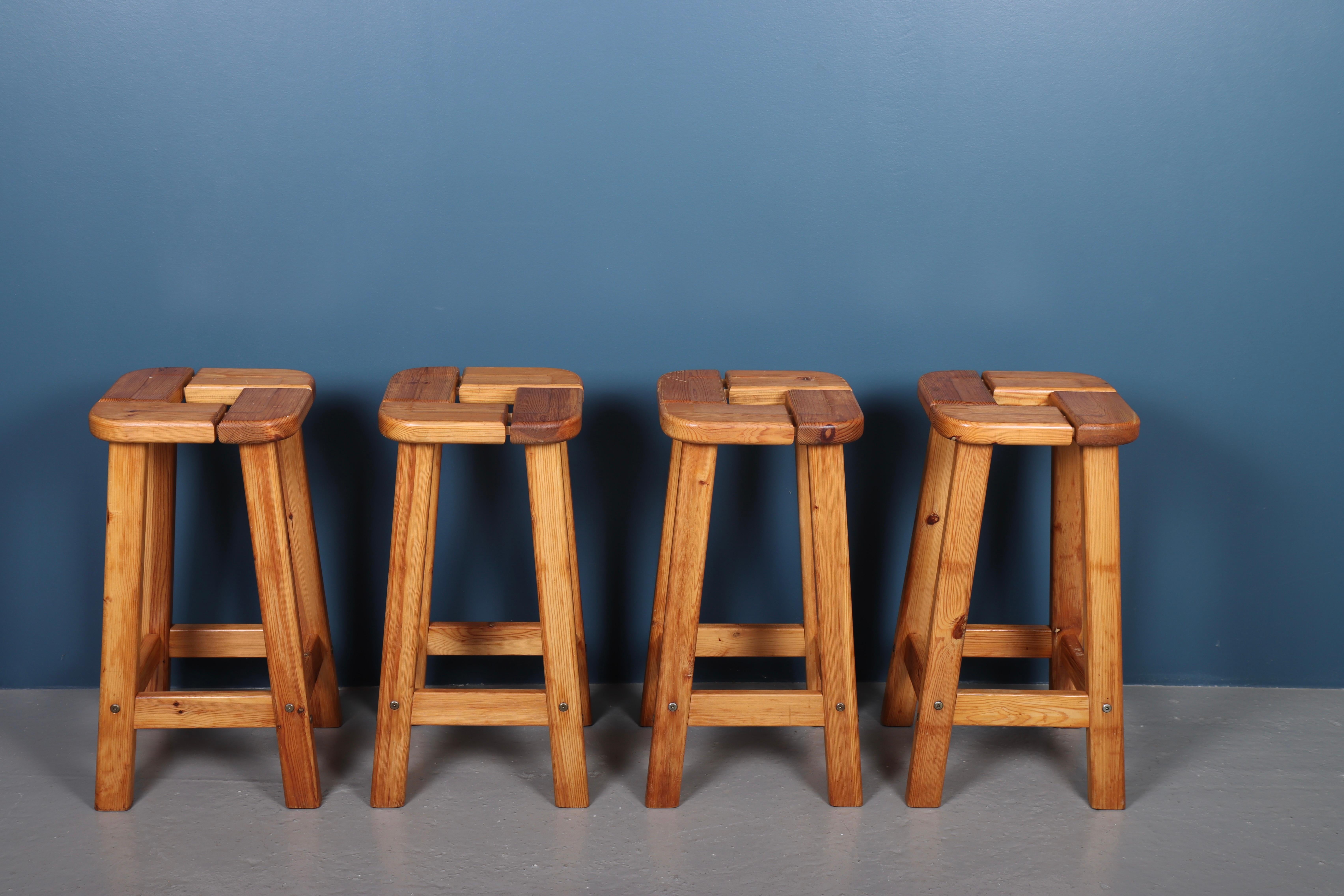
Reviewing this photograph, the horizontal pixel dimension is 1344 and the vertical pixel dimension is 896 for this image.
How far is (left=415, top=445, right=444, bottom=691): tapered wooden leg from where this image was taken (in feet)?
7.23

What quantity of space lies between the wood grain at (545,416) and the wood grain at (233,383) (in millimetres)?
467

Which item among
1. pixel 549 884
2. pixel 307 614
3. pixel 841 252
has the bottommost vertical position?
pixel 549 884

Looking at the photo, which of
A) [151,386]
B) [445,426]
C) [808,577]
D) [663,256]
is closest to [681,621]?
[808,577]

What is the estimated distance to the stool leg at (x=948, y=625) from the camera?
7.16ft

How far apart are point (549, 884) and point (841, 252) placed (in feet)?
4.72

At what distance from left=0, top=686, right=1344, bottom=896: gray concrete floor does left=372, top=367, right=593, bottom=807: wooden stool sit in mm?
143

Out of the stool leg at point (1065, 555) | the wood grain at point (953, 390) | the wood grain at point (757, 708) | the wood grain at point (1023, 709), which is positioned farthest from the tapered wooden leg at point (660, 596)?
the stool leg at point (1065, 555)

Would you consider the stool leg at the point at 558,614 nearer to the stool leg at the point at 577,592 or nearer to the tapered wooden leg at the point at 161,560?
the stool leg at the point at 577,592

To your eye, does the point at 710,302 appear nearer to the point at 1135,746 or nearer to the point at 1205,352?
the point at 1205,352

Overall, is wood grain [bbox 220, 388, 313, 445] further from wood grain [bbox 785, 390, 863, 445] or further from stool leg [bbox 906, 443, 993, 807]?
stool leg [bbox 906, 443, 993, 807]

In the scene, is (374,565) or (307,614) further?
(374,565)

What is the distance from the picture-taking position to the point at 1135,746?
2.59m

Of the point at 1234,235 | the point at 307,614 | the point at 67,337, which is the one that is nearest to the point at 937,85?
the point at 1234,235

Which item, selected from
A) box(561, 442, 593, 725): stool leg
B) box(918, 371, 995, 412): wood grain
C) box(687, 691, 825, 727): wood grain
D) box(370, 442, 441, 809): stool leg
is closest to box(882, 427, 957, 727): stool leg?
box(918, 371, 995, 412): wood grain
